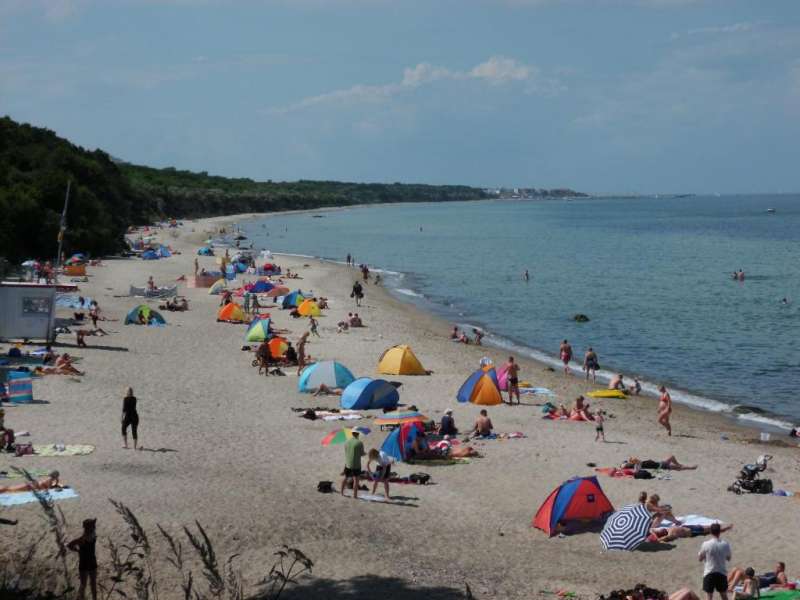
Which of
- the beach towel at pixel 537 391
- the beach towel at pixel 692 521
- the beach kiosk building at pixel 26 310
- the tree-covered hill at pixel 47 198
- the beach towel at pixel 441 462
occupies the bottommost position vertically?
the beach towel at pixel 537 391

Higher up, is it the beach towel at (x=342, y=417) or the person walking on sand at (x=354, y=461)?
the person walking on sand at (x=354, y=461)

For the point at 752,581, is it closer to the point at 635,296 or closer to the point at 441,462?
the point at 441,462

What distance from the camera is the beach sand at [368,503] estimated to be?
37.3ft

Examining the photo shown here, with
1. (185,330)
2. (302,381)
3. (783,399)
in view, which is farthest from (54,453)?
(783,399)

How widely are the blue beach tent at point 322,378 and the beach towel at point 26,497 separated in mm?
9570

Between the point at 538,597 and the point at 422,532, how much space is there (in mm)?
2545

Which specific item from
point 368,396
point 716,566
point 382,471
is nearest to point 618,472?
point 382,471

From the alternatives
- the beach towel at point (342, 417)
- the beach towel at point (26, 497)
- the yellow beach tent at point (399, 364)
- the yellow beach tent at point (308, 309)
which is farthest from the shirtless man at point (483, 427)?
the yellow beach tent at point (308, 309)

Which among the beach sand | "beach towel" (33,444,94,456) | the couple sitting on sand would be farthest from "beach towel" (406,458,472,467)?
the couple sitting on sand

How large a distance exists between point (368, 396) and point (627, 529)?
8946mm

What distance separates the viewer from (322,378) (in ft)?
73.0

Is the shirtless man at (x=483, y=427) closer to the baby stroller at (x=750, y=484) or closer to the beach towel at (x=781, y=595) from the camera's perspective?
the baby stroller at (x=750, y=484)

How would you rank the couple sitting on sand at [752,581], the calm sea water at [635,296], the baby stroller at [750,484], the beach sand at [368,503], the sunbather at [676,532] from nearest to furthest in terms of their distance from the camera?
the couple sitting on sand at [752,581] < the beach sand at [368,503] < the sunbather at [676,532] < the baby stroller at [750,484] < the calm sea water at [635,296]

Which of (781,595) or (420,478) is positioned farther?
(420,478)
